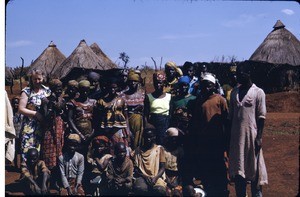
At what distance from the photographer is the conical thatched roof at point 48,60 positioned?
19.7 m

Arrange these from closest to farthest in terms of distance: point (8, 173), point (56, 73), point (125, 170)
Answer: point (125, 170), point (8, 173), point (56, 73)

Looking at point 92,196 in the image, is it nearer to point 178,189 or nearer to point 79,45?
point 178,189

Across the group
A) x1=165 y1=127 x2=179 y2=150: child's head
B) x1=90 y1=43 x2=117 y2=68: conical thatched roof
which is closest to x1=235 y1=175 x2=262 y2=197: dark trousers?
x1=165 y1=127 x2=179 y2=150: child's head

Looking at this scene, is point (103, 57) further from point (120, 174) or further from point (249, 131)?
point (249, 131)

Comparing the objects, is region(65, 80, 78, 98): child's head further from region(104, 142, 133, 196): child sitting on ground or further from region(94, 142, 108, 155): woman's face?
region(104, 142, 133, 196): child sitting on ground

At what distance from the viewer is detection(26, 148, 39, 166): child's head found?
6160 millimetres

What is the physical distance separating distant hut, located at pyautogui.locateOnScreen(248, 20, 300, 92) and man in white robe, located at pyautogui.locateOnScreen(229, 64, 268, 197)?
13.8 m

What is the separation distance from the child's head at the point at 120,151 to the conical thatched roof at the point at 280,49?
46.4 ft

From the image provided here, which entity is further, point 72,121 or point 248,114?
point 72,121

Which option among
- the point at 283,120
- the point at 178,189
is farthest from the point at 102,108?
the point at 283,120

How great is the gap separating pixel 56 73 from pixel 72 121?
12174 mm

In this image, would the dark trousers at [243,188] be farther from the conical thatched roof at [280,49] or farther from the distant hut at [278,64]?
the conical thatched roof at [280,49]

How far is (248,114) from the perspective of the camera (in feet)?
18.3

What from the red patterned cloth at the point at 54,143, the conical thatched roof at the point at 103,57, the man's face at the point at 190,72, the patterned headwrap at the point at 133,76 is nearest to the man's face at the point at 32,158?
the red patterned cloth at the point at 54,143
